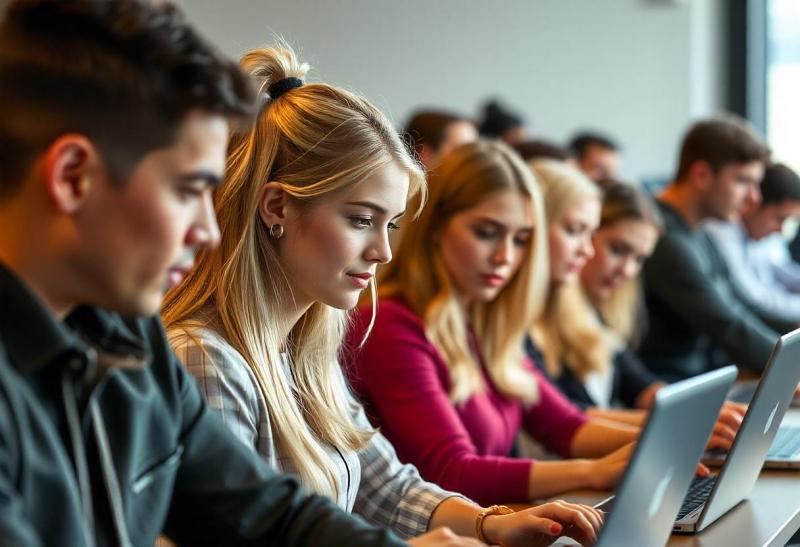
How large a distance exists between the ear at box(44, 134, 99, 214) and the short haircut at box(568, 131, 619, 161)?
424 centimetres

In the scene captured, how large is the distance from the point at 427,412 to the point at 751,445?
0.59 m

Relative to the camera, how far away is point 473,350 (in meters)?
2.27

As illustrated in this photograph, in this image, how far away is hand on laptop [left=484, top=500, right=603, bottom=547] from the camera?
1.42 metres

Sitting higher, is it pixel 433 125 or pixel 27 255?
pixel 27 255

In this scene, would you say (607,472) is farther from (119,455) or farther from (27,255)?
(27,255)

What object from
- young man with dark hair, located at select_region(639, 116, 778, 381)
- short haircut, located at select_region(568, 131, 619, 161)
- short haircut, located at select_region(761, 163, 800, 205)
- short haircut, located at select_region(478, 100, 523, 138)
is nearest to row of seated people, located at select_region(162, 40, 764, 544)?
young man with dark hair, located at select_region(639, 116, 778, 381)

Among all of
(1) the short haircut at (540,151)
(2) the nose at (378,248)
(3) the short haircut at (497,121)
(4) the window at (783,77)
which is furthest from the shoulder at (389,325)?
(4) the window at (783,77)

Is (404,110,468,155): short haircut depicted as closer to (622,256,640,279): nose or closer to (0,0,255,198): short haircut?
(622,256,640,279): nose

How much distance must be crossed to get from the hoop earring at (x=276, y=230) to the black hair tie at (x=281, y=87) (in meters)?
0.19

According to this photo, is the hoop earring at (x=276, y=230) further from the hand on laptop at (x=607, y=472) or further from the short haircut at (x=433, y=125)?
the short haircut at (x=433, y=125)

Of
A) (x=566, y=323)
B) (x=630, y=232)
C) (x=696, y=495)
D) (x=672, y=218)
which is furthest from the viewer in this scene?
(x=672, y=218)

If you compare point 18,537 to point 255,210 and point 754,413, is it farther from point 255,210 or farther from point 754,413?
point 754,413

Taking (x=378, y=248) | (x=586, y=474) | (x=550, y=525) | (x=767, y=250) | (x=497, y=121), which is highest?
(x=378, y=248)

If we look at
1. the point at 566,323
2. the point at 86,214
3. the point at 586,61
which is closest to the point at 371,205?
the point at 86,214
